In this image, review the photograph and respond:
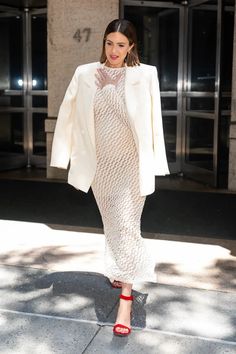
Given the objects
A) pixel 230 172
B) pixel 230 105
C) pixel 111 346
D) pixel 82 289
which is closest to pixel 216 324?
pixel 111 346

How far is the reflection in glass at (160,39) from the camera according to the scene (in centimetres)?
945

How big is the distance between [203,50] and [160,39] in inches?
34.3

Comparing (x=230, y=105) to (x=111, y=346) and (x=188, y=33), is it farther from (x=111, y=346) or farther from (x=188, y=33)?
(x=111, y=346)

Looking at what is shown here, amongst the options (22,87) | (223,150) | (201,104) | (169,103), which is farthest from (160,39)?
(22,87)

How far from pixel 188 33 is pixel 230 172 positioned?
236 cm

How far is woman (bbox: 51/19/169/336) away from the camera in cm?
370

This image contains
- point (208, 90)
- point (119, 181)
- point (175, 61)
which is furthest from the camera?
point (175, 61)

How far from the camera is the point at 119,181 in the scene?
3.82 meters

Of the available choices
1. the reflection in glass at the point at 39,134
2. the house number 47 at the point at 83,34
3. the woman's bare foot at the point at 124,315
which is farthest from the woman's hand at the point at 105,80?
the reflection in glass at the point at 39,134

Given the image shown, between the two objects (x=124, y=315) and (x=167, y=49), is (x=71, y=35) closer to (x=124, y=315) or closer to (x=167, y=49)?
(x=167, y=49)

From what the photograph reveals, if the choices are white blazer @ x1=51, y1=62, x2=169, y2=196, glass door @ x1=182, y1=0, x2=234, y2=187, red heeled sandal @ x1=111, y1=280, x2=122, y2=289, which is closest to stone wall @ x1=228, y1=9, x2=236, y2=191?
glass door @ x1=182, y1=0, x2=234, y2=187

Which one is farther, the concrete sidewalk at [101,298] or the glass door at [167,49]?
the glass door at [167,49]

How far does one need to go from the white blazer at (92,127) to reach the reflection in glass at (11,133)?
6612mm

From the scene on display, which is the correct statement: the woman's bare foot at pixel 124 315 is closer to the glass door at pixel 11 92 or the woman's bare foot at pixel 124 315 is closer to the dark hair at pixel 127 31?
the dark hair at pixel 127 31
